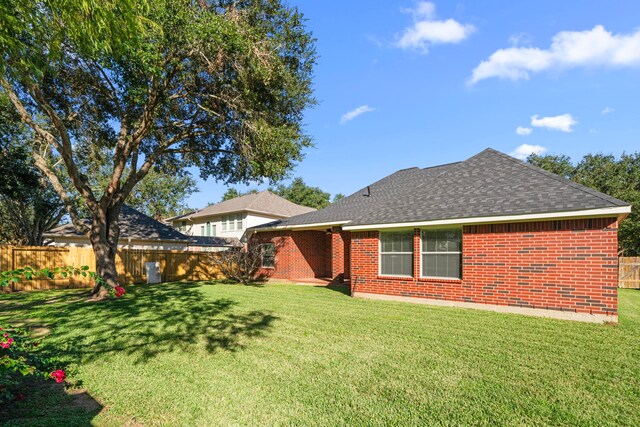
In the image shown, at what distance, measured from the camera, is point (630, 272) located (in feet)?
58.6

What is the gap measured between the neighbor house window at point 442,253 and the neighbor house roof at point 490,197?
0.63m

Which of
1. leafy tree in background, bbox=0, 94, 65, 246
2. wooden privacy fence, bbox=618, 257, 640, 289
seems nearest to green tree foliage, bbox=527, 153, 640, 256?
wooden privacy fence, bbox=618, 257, 640, 289

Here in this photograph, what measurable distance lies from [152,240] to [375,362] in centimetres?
2203

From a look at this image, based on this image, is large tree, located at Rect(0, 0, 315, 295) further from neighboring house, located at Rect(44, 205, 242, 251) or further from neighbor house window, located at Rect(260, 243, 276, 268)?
neighboring house, located at Rect(44, 205, 242, 251)

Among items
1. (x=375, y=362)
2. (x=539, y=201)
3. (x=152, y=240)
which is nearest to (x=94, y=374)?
(x=375, y=362)

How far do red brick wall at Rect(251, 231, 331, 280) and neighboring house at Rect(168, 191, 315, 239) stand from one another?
11.8 meters

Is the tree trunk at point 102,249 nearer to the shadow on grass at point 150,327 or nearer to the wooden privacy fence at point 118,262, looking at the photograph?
the shadow on grass at point 150,327

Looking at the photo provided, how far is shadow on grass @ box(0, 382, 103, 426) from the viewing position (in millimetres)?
3279

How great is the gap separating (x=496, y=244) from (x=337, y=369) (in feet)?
20.4

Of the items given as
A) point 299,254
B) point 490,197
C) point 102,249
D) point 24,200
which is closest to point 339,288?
point 299,254

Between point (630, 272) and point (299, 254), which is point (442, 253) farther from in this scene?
point (630, 272)

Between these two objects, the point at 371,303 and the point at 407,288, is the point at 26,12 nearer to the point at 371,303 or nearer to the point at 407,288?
the point at 371,303

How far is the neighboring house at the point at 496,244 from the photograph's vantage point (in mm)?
7551

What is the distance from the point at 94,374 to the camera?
4.51 meters
